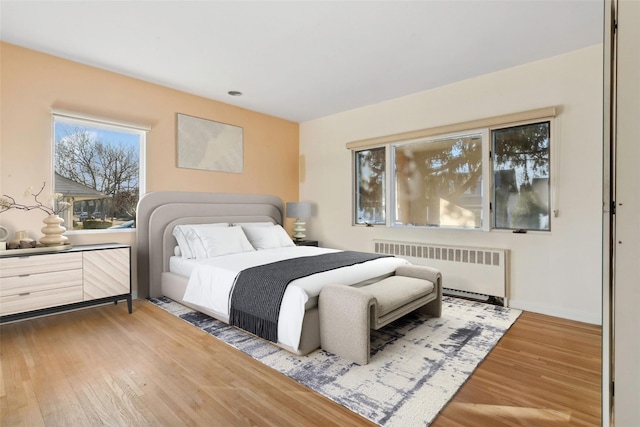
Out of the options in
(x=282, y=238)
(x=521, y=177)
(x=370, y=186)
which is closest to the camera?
(x=521, y=177)

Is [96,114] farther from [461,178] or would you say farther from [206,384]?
[461,178]

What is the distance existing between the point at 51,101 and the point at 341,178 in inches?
141

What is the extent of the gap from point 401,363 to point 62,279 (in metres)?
2.95

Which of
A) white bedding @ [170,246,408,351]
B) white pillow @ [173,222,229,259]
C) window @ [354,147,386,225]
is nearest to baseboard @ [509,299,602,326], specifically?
white bedding @ [170,246,408,351]

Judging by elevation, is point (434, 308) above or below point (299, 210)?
below

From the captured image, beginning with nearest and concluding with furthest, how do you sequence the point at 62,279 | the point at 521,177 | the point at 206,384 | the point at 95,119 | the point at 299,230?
the point at 206,384 → the point at 62,279 → the point at 95,119 → the point at 521,177 → the point at 299,230

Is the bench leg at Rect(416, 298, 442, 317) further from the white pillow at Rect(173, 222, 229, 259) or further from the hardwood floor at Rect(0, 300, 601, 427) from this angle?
the white pillow at Rect(173, 222, 229, 259)

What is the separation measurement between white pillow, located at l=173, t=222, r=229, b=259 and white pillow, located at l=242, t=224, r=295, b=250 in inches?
22.5

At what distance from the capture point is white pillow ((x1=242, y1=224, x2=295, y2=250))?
13.7ft

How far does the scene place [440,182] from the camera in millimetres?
4195

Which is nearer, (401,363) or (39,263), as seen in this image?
(401,363)

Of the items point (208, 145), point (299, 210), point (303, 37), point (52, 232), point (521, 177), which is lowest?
point (52, 232)

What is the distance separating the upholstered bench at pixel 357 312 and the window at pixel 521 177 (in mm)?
1632

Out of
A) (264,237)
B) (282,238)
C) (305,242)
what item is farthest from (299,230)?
(264,237)
